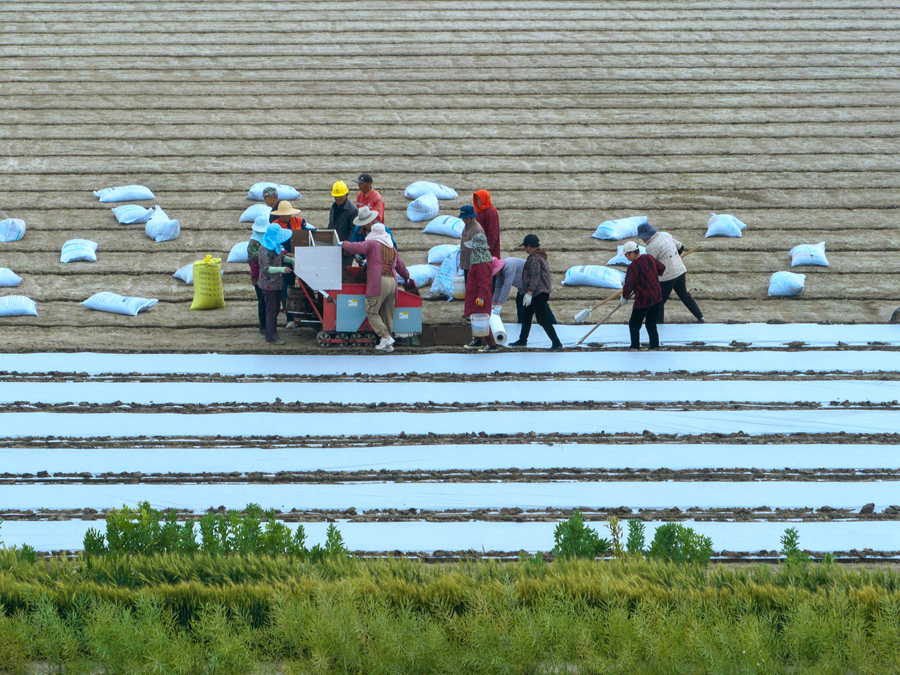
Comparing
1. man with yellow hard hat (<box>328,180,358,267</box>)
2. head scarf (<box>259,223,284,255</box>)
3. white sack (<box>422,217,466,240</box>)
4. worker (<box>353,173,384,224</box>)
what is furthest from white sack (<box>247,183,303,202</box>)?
head scarf (<box>259,223,284,255</box>)

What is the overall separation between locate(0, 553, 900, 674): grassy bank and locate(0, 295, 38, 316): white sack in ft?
13.5

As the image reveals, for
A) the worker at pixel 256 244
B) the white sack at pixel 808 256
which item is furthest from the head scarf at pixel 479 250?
the white sack at pixel 808 256

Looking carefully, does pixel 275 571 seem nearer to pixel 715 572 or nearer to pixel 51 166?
pixel 715 572

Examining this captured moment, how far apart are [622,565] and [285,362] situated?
12.5ft

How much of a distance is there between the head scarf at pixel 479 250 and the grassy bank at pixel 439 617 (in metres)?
3.51

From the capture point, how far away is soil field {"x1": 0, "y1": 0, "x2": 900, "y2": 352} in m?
8.70

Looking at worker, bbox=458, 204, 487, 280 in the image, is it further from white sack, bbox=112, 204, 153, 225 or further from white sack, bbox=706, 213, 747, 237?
white sack, bbox=112, 204, 153, 225

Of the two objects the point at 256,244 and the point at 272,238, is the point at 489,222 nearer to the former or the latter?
the point at 272,238

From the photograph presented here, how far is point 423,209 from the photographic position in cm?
951

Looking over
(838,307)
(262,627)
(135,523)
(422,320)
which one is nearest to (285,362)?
(422,320)

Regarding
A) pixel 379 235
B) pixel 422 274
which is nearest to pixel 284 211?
pixel 379 235

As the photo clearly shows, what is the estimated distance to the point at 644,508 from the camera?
18.2 feet

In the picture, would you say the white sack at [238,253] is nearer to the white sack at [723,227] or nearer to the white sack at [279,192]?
the white sack at [279,192]

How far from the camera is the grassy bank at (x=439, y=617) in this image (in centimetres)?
394
